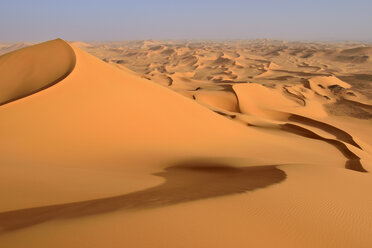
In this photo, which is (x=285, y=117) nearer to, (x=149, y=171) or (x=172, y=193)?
(x=149, y=171)

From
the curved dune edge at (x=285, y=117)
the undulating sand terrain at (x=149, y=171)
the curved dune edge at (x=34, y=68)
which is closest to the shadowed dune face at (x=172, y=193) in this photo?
the undulating sand terrain at (x=149, y=171)

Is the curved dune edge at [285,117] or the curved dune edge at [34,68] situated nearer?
the curved dune edge at [34,68]

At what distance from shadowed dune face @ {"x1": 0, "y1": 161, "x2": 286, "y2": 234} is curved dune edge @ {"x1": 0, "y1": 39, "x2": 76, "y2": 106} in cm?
500

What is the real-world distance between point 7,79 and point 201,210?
8.64m

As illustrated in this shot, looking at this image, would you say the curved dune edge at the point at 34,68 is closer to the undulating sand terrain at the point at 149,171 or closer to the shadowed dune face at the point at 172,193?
the undulating sand terrain at the point at 149,171

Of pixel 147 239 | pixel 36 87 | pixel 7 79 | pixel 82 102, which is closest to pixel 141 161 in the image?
pixel 82 102

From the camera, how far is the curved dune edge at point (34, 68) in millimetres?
7379

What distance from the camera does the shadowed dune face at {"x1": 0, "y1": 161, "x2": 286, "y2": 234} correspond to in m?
2.39

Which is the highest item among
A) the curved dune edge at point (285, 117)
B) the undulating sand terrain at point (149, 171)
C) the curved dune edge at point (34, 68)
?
the curved dune edge at point (34, 68)

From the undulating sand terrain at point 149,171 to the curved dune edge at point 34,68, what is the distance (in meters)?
0.06

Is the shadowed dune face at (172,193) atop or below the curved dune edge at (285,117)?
atop

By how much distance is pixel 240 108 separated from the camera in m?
14.8

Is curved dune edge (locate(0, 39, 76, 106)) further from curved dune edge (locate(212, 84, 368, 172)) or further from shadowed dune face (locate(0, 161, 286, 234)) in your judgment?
curved dune edge (locate(212, 84, 368, 172))

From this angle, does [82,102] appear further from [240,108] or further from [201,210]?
[240,108]
